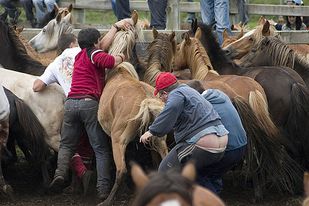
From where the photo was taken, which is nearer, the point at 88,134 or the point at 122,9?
the point at 88,134

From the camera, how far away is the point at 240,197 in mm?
10102

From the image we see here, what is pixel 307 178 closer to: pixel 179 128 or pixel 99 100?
pixel 179 128

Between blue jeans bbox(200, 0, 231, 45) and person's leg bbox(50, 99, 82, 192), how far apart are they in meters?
3.98

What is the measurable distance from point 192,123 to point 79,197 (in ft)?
8.80

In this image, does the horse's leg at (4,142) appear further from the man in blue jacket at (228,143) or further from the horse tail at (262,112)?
the horse tail at (262,112)

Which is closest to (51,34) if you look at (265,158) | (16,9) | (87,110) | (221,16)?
(221,16)

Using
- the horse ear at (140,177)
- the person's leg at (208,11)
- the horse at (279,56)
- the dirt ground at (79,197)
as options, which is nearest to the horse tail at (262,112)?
the dirt ground at (79,197)

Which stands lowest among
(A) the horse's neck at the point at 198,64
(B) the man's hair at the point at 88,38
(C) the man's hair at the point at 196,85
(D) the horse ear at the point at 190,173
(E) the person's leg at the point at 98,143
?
(E) the person's leg at the point at 98,143

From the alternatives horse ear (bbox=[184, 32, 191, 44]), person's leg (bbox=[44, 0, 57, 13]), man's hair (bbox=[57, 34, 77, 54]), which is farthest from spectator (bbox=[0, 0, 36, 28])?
horse ear (bbox=[184, 32, 191, 44])

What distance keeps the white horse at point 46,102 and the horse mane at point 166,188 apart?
607 centimetres

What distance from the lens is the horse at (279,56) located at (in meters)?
11.5

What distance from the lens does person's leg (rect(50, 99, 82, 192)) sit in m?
9.63

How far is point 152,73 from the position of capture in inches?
430

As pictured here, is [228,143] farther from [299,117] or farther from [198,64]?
[198,64]
